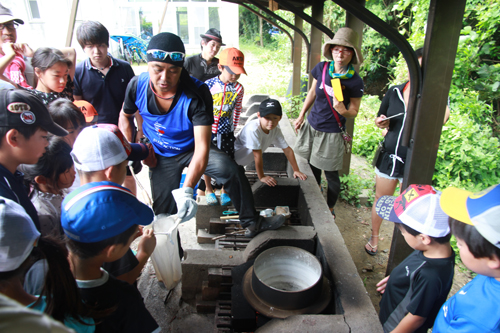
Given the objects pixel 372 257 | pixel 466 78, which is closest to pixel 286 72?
pixel 466 78

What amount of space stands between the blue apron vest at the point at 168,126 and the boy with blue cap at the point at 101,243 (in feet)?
4.10

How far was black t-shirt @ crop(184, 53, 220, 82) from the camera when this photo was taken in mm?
4230

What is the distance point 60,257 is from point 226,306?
1504 millimetres

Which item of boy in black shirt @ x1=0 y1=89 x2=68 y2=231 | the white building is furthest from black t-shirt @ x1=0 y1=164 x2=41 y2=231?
the white building

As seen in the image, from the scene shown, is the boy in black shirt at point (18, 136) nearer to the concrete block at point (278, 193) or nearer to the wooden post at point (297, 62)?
the concrete block at point (278, 193)

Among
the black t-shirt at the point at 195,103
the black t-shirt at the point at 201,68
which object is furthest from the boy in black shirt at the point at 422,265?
the black t-shirt at the point at 201,68

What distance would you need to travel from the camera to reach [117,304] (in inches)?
52.4

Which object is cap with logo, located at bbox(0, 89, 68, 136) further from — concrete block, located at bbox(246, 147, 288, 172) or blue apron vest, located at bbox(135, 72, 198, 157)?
concrete block, located at bbox(246, 147, 288, 172)

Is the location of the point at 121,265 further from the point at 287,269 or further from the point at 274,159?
the point at 274,159

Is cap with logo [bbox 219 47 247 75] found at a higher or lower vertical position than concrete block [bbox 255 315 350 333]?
higher

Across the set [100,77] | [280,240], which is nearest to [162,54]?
[100,77]

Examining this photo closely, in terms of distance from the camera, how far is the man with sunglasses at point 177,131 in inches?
91.9

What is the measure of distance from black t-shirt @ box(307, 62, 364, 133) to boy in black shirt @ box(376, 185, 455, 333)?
181 cm

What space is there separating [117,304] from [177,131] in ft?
5.07
